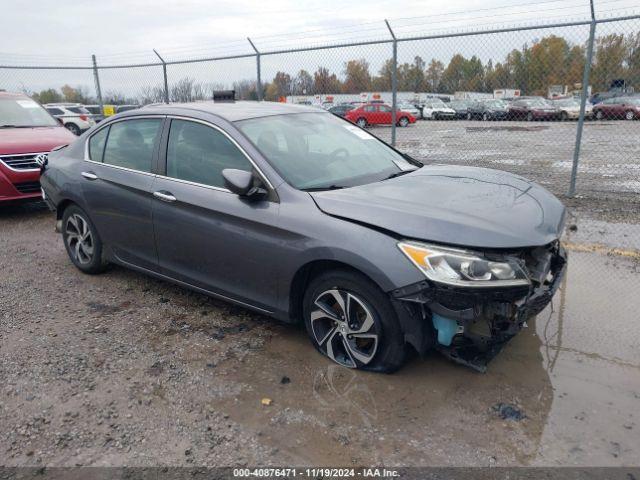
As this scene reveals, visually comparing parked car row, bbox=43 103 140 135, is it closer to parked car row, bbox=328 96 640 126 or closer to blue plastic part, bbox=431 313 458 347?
parked car row, bbox=328 96 640 126

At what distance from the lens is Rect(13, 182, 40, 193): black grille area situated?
7.19m

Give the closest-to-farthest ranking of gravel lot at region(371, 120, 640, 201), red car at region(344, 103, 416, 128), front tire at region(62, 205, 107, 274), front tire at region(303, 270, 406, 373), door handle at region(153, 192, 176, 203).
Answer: front tire at region(303, 270, 406, 373), door handle at region(153, 192, 176, 203), front tire at region(62, 205, 107, 274), gravel lot at region(371, 120, 640, 201), red car at region(344, 103, 416, 128)

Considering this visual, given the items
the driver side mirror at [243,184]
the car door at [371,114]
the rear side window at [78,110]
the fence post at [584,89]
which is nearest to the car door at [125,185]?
the driver side mirror at [243,184]

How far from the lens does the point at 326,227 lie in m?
3.12

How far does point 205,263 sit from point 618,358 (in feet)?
9.39

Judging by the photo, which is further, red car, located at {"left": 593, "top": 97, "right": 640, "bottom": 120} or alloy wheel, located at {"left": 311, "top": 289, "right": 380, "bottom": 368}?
red car, located at {"left": 593, "top": 97, "right": 640, "bottom": 120}

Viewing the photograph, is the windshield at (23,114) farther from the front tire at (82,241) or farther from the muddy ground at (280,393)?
the muddy ground at (280,393)

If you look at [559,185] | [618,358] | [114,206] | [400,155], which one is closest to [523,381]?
[618,358]

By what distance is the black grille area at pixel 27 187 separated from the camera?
7188mm

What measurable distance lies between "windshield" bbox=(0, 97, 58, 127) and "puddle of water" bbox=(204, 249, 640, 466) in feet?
22.1

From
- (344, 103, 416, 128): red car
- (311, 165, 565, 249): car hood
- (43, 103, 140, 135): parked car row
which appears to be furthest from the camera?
(43, 103, 140, 135): parked car row

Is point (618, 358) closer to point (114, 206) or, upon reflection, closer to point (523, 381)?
point (523, 381)

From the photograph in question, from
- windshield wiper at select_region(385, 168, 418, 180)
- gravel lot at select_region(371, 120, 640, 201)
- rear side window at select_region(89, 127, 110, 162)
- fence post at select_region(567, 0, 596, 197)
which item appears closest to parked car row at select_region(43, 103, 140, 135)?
gravel lot at select_region(371, 120, 640, 201)

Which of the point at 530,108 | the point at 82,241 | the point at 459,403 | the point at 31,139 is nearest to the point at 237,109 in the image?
the point at 82,241
